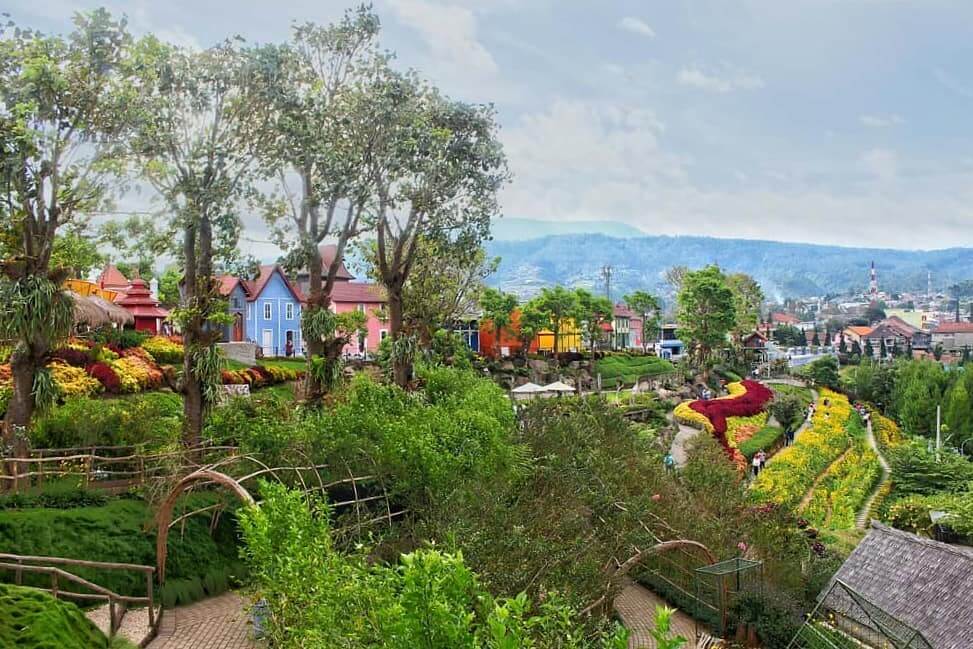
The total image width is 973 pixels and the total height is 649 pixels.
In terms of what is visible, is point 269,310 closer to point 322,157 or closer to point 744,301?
point 322,157

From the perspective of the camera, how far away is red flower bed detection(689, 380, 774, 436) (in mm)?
38500

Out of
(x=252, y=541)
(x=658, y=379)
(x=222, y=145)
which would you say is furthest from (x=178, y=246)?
(x=658, y=379)

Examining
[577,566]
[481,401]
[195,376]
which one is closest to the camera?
[577,566]

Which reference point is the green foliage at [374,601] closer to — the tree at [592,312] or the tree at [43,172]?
the tree at [43,172]

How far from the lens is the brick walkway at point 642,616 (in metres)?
14.8

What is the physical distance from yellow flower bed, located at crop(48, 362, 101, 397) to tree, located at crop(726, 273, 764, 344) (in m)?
54.1

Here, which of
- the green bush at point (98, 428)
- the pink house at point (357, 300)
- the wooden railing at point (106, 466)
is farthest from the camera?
the pink house at point (357, 300)

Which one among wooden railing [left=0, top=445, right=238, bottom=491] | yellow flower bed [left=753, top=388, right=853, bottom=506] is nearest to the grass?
yellow flower bed [left=753, top=388, right=853, bottom=506]

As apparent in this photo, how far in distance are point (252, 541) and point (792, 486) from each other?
2349cm

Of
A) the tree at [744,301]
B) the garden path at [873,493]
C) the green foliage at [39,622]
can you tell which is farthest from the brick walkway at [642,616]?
the tree at [744,301]

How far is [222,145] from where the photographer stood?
17734 mm

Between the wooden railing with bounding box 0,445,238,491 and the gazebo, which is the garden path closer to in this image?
the wooden railing with bounding box 0,445,238,491

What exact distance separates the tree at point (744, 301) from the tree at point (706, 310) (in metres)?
9.51

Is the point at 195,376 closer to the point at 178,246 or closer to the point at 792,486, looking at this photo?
the point at 178,246
